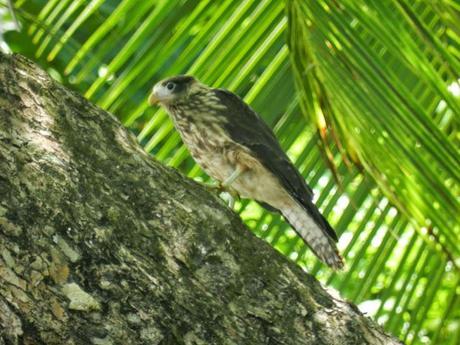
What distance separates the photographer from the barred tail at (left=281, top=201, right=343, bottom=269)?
396 centimetres

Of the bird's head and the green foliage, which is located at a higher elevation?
the bird's head

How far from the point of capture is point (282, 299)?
2.70 meters

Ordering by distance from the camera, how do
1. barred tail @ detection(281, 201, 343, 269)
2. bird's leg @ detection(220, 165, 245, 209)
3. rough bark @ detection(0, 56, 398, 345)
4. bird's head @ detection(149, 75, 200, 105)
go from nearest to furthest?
rough bark @ detection(0, 56, 398, 345) → barred tail @ detection(281, 201, 343, 269) → bird's leg @ detection(220, 165, 245, 209) → bird's head @ detection(149, 75, 200, 105)

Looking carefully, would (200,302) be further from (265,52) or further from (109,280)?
(265,52)

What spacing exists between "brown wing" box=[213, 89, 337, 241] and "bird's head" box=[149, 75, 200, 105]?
0.13 m

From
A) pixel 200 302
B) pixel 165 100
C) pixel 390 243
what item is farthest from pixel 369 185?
pixel 165 100

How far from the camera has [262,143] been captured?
467cm

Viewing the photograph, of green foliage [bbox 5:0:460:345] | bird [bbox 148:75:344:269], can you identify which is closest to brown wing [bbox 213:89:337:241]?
bird [bbox 148:75:344:269]

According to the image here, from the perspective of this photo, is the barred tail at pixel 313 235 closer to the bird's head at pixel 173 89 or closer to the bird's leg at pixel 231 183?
the bird's leg at pixel 231 183

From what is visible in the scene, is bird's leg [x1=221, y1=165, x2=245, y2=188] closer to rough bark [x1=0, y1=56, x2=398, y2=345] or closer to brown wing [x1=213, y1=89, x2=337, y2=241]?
brown wing [x1=213, y1=89, x2=337, y2=241]

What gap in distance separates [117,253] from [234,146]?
2398 millimetres

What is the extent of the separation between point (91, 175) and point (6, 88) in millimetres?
293

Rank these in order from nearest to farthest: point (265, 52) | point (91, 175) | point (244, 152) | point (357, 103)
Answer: point (91, 175) → point (357, 103) → point (265, 52) → point (244, 152)

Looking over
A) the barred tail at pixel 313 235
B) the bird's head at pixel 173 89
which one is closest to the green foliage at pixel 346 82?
the barred tail at pixel 313 235
